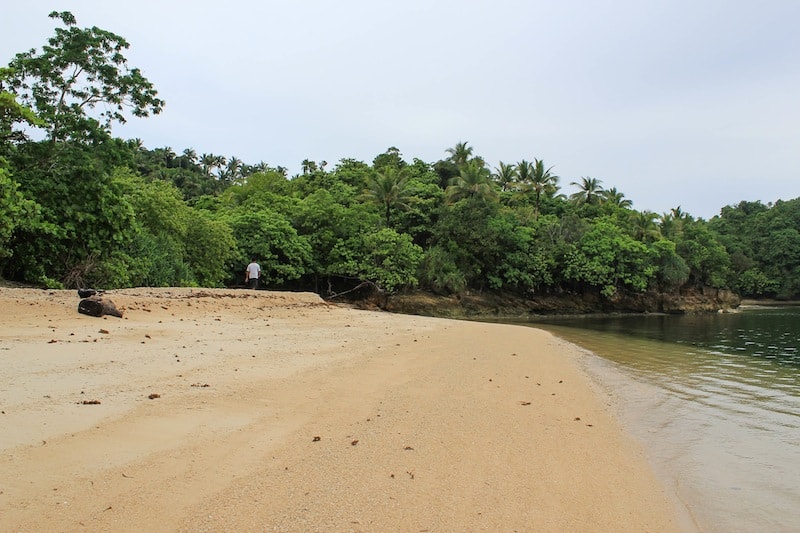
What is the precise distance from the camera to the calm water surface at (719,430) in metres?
3.72

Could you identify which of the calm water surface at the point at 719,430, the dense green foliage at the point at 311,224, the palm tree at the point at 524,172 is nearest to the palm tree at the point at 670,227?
the dense green foliage at the point at 311,224

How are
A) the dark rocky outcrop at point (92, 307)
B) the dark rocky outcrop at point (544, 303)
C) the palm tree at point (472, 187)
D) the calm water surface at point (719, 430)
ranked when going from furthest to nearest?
the palm tree at point (472, 187) → the dark rocky outcrop at point (544, 303) → the dark rocky outcrop at point (92, 307) → the calm water surface at point (719, 430)

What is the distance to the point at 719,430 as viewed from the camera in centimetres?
569

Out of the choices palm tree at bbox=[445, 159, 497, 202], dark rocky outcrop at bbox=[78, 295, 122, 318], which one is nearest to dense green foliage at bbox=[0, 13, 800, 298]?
palm tree at bbox=[445, 159, 497, 202]

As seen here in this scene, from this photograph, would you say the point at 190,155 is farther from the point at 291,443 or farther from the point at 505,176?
the point at 291,443

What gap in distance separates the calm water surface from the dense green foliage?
14486mm

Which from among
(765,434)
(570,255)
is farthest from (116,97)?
(570,255)

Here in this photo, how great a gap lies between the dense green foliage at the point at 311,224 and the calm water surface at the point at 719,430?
14486 millimetres

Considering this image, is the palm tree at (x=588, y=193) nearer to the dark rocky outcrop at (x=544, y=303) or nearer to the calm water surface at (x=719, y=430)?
the dark rocky outcrop at (x=544, y=303)

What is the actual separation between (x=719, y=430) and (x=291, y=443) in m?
4.84

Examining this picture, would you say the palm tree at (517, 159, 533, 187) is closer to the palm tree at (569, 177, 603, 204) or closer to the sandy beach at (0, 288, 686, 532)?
the palm tree at (569, 177, 603, 204)

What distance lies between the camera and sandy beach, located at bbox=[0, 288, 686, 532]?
2.87 metres

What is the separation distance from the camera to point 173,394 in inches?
191

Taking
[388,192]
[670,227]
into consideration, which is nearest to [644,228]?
[670,227]
